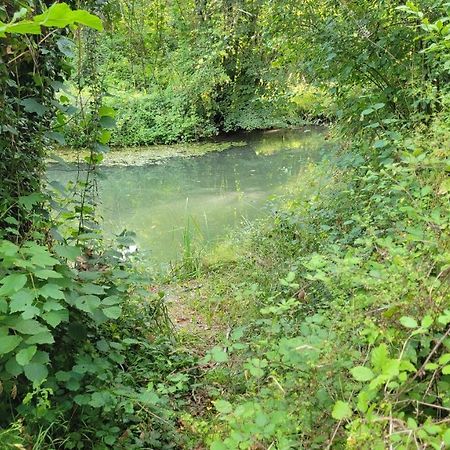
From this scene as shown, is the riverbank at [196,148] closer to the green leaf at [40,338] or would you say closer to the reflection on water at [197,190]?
the reflection on water at [197,190]

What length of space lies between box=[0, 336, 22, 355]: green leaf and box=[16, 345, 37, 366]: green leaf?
0.02 m

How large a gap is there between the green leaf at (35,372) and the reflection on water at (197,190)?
3.40 meters

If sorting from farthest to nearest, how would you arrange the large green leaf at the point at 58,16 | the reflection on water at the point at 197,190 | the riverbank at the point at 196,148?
1. the riverbank at the point at 196,148
2. the reflection on water at the point at 197,190
3. the large green leaf at the point at 58,16

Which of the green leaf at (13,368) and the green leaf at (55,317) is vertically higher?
the green leaf at (55,317)

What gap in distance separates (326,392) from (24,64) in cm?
153

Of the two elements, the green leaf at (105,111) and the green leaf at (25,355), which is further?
the green leaf at (105,111)

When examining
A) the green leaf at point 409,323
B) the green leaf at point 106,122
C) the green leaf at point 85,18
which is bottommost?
the green leaf at point 409,323

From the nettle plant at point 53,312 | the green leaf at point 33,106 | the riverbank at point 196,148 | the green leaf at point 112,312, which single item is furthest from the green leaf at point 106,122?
the riverbank at point 196,148

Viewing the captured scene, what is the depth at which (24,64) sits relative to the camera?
172cm

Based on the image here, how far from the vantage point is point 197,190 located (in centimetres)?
808

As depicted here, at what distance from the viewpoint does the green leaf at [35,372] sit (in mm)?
1291

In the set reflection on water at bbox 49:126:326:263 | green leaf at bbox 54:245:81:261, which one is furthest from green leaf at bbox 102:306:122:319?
reflection on water at bbox 49:126:326:263

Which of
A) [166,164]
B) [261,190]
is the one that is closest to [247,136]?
[166,164]

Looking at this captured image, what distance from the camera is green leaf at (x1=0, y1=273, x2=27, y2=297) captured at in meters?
1.26
